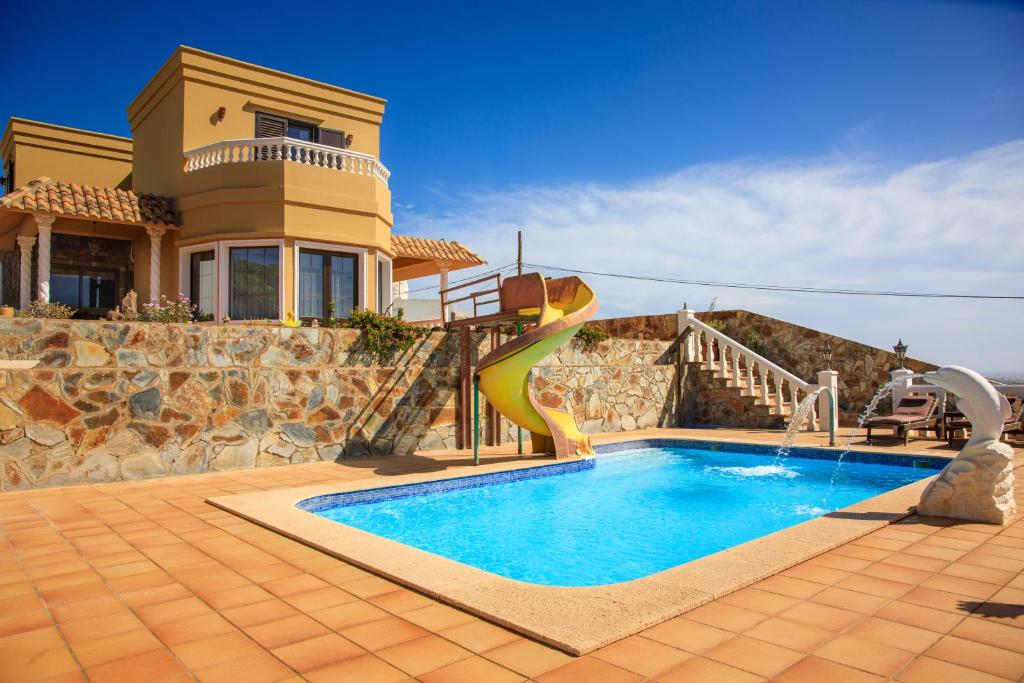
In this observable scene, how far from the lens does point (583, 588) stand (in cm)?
393

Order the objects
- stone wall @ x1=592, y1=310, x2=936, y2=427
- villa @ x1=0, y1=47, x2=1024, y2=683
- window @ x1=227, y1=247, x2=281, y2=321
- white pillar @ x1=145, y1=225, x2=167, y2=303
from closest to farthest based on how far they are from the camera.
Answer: villa @ x1=0, y1=47, x2=1024, y2=683
window @ x1=227, y1=247, x2=281, y2=321
white pillar @ x1=145, y1=225, x2=167, y2=303
stone wall @ x1=592, y1=310, x2=936, y2=427

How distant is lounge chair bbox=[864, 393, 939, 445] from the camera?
1105cm

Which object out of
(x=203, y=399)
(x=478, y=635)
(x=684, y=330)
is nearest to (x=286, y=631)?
(x=478, y=635)

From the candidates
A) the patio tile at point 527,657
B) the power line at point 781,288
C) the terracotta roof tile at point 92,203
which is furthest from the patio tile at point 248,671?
the power line at point 781,288

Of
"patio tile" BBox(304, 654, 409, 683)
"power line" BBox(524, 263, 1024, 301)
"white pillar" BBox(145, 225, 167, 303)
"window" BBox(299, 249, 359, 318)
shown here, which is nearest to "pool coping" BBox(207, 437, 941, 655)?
"patio tile" BBox(304, 654, 409, 683)

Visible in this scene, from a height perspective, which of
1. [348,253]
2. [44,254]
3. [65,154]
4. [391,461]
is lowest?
[391,461]

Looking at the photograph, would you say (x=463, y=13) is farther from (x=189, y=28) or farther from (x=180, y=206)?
(x=180, y=206)

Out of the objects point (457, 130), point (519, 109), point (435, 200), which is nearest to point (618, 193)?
point (519, 109)

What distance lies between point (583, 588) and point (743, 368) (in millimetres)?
13841

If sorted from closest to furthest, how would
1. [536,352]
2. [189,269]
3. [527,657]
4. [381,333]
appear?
[527,657] → [536,352] → [381,333] → [189,269]

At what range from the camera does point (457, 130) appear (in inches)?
733

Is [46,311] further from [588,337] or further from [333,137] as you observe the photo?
[588,337]

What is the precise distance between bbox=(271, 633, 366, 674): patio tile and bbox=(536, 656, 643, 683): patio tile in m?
0.49

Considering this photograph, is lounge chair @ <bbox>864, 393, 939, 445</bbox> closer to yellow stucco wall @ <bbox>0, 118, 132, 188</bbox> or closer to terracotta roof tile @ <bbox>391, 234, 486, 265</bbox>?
terracotta roof tile @ <bbox>391, 234, 486, 265</bbox>
